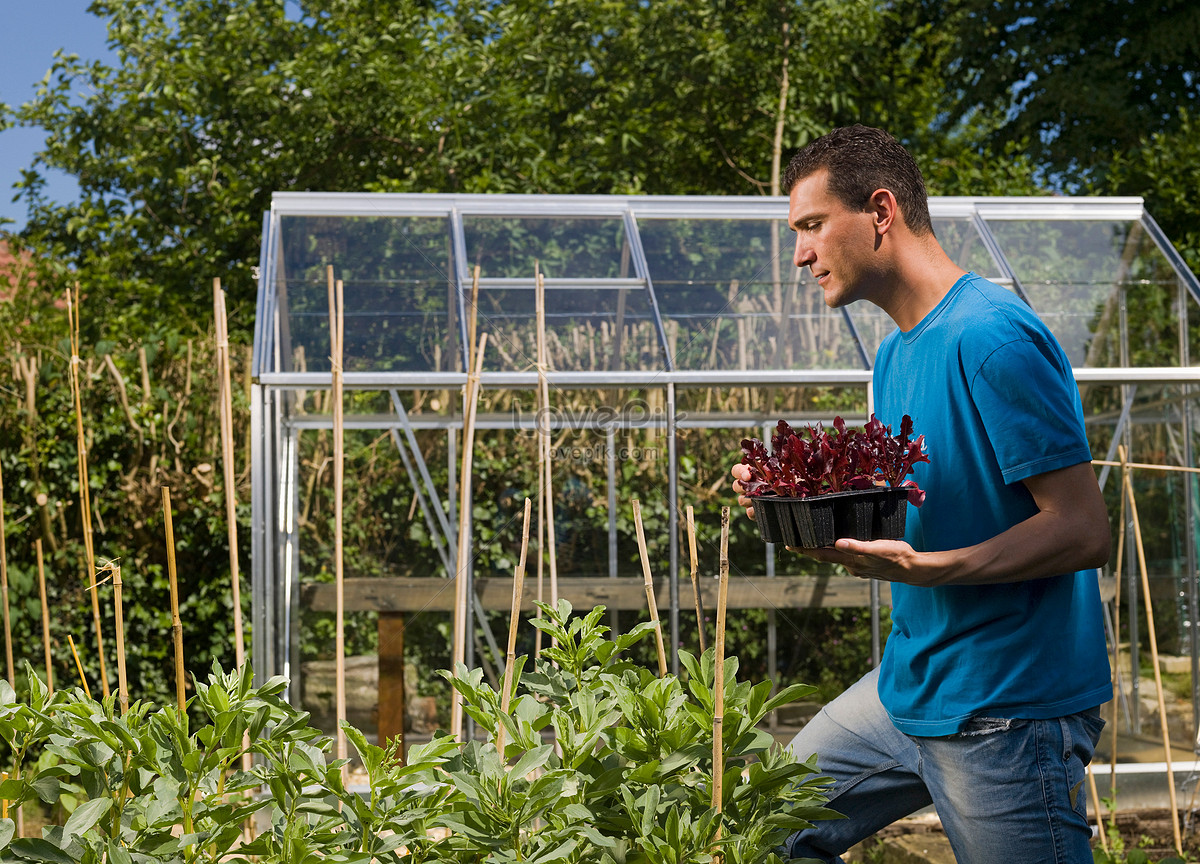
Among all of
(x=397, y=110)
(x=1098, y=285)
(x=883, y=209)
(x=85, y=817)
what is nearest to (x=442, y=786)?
(x=85, y=817)

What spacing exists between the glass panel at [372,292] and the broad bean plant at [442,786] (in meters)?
2.65

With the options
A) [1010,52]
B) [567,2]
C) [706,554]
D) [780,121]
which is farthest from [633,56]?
[706,554]

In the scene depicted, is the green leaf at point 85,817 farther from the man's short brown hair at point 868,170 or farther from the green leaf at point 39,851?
the man's short brown hair at point 868,170

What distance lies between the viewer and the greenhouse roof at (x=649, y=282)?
4082mm

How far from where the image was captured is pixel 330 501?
4617mm

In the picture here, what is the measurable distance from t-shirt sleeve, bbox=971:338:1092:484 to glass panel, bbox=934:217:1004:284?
3571mm

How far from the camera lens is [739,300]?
4.51 meters

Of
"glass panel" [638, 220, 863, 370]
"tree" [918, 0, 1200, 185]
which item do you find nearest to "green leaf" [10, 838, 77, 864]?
"glass panel" [638, 220, 863, 370]

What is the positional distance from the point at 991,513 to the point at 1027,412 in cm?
17

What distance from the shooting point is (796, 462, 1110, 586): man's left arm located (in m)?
1.37

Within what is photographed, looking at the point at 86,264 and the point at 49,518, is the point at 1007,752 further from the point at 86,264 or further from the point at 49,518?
the point at 86,264

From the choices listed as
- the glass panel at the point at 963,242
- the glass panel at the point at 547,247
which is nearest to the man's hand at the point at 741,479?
the glass panel at the point at 547,247

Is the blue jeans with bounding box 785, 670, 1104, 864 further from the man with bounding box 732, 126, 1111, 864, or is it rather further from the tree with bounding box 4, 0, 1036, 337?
the tree with bounding box 4, 0, 1036, 337

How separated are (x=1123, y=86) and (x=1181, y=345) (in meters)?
6.02
